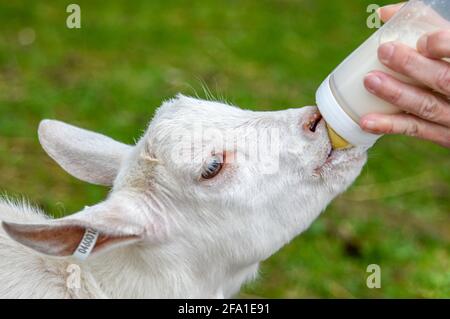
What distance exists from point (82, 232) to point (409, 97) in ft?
3.92

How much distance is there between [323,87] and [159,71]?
13.8 feet

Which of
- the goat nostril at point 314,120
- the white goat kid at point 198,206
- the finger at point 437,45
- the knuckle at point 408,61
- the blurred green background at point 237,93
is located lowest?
the blurred green background at point 237,93

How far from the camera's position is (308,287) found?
4.62 meters

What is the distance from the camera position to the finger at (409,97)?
2789mm

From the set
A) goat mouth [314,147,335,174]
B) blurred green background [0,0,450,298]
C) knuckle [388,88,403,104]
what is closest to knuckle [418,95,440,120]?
knuckle [388,88,403,104]

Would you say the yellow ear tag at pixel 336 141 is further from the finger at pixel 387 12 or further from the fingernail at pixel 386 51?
the finger at pixel 387 12

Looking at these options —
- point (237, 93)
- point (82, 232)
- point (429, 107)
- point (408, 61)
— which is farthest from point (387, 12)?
point (237, 93)

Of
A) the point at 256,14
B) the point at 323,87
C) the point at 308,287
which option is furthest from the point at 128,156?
the point at 256,14

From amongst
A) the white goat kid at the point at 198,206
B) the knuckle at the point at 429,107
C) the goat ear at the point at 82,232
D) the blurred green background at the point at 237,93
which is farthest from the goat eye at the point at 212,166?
the blurred green background at the point at 237,93

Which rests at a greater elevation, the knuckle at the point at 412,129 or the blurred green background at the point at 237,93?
the knuckle at the point at 412,129

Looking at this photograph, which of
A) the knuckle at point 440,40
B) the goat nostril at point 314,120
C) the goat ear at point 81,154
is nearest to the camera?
the knuckle at point 440,40

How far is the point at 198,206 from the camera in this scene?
3.00 meters

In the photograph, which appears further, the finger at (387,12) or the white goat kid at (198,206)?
the finger at (387,12)

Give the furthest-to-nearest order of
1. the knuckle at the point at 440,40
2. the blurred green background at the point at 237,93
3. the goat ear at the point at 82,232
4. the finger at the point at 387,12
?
the blurred green background at the point at 237,93 < the finger at the point at 387,12 < the knuckle at the point at 440,40 < the goat ear at the point at 82,232
